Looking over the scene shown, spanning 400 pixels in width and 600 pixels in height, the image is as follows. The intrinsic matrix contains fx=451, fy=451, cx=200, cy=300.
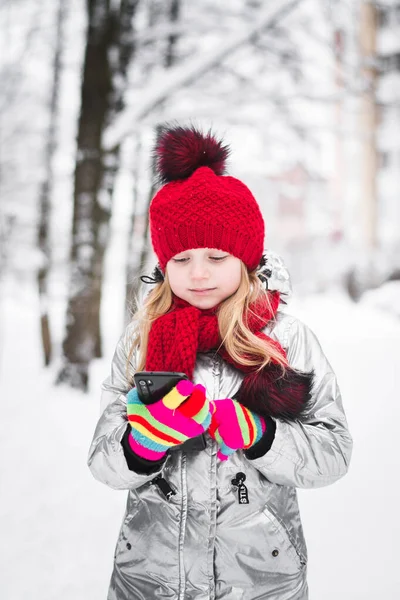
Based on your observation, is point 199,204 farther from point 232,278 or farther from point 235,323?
point 235,323

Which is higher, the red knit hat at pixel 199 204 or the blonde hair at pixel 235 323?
the red knit hat at pixel 199 204

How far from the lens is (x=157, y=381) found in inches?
42.1

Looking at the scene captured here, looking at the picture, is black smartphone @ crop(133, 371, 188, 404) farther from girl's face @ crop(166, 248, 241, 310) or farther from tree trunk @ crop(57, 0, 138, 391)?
tree trunk @ crop(57, 0, 138, 391)

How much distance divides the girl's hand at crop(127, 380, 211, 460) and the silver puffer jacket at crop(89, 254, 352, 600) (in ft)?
0.43

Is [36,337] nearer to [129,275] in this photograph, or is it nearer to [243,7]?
[129,275]

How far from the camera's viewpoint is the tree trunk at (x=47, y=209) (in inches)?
222

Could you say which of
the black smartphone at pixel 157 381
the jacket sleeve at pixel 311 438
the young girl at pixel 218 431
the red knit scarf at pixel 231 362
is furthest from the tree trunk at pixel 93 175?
the black smartphone at pixel 157 381

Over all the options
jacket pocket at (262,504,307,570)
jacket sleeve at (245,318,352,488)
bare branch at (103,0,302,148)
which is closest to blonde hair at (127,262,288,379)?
jacket sleeve at (245,318,352,488)

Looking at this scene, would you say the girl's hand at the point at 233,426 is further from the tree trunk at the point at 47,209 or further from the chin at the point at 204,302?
the tree trunk at the point at 47,209

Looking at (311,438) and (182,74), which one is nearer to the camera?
(311,438)

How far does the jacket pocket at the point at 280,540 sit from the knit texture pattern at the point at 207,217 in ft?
2.44

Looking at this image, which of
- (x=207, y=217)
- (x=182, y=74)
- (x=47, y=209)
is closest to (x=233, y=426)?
(x=207, y=217)

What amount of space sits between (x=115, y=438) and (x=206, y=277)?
53 centimetres

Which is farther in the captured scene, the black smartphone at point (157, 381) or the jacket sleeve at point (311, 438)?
the jacket sleeve at point (311, 438)
